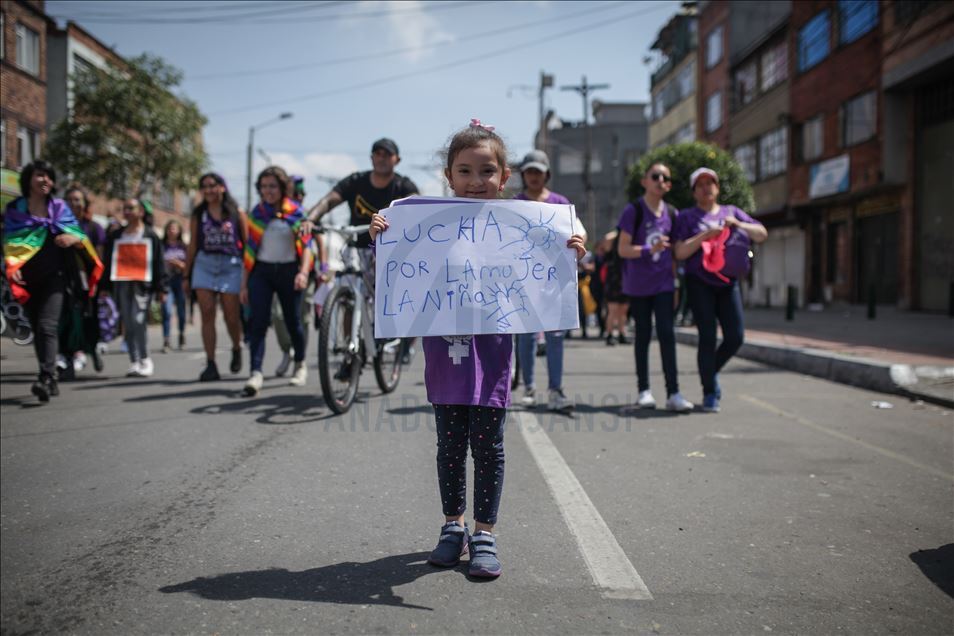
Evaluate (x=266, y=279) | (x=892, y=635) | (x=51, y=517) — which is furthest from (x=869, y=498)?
(x=266, y=279)

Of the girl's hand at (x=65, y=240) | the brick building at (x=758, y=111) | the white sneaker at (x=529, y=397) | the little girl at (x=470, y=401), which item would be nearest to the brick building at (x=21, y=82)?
the girl's hand at (x=65, y=240)

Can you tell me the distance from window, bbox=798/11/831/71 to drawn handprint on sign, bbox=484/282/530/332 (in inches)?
1033

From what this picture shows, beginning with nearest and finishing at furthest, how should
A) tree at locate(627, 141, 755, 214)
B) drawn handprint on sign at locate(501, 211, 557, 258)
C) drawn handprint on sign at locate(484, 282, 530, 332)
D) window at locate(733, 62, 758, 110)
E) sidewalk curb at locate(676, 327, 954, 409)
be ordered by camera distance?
drawn handprint on sign at locate(484, 282, 530, 332), drawn handprint on sign at locate(501, 211, 557, 258), sidewalk curb at locate(676, 327, 954, 409), tree at locate(627, 141, 755, 214), window at locate(733, 62, 758, 110)

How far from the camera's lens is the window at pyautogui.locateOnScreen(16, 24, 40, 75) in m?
26.2

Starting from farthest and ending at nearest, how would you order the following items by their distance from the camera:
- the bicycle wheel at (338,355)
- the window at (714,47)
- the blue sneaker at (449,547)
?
the window at (714,47)
the bicycle wheel at (338,355)
the blue sneaker at (449,547)

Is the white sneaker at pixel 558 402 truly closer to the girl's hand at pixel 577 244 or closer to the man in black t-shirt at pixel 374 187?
the man in black t-shirt at pixel 374 187

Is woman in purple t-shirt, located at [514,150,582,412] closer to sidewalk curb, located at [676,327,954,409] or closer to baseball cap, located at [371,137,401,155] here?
baseball cap, located at [371,137,401,155]

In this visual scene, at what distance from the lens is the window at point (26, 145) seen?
25.8 m

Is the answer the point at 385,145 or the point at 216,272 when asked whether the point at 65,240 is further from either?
the point at 385,145

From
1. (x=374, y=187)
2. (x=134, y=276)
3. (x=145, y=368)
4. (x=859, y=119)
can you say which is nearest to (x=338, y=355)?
(x=374, y=187)

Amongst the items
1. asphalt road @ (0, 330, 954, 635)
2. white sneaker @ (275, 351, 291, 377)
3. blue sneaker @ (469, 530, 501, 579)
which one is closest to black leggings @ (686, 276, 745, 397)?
asphalt road @ (0, 330, 954, 635)

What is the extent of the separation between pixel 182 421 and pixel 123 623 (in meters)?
3.37

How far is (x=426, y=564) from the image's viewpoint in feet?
9.48

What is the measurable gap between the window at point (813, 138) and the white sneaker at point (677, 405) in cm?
2240
